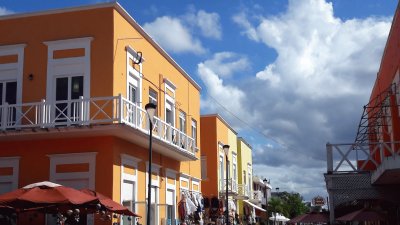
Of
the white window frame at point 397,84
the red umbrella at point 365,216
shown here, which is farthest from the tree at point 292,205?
the red umbrella at point 365,216

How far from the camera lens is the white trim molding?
1684cm

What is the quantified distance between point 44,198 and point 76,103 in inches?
196

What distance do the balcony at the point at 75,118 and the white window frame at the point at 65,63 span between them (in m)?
0.74

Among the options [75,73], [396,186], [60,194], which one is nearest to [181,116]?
[75,73]

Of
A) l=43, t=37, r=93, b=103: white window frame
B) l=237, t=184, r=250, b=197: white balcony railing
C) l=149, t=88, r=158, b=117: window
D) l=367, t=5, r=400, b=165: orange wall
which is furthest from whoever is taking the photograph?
l=237, t=184, r=250, b=197: white balcony railing

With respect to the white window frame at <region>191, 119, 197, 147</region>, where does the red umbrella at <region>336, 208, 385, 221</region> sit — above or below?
below

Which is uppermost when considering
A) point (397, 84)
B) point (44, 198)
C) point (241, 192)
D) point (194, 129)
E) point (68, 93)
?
point (194, 129)

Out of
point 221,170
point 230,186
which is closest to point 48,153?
point 221,170

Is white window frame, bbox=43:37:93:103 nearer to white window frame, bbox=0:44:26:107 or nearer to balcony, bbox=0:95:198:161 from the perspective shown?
balcony, bbox=0:95:198:161

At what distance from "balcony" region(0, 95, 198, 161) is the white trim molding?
0.66 meters

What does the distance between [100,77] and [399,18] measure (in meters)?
8.98

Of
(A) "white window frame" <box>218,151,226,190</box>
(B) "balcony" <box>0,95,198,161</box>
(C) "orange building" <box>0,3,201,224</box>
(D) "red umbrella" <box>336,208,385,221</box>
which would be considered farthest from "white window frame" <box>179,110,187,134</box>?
(D) "red umbrella" <box>336,208,385,221</box>

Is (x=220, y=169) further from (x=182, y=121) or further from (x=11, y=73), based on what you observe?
(x=11, y=73)

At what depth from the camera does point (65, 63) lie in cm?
1783
